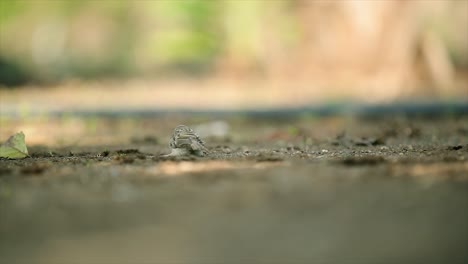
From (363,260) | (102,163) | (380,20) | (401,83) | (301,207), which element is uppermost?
(380,20)

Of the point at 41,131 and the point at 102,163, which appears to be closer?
the point at 102,163

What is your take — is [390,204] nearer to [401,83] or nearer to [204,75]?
[401,83]

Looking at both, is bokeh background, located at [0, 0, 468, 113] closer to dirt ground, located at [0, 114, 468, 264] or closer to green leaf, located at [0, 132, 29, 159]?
green leaf, located at [0, 132, 29, 159]

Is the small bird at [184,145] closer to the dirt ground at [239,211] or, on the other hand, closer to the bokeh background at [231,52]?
the dirt ground at [239,211]

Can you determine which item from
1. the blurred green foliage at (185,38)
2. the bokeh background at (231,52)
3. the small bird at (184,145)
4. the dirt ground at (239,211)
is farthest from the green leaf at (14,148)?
the blurred green foliage at (185,38)

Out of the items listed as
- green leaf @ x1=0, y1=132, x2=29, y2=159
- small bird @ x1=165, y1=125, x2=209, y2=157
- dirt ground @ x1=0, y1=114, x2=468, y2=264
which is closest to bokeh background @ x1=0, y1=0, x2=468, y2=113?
green leaf @ x1=0, y1=132, x2=29, y2=159

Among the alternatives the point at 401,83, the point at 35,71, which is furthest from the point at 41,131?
the point at 35,71
